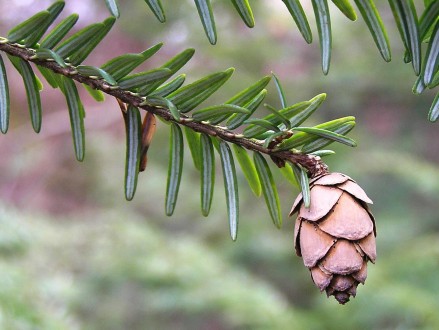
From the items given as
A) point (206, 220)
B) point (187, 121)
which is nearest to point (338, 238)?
point (187, 121)

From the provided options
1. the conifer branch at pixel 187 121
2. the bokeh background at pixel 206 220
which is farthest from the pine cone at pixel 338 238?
the bokeh background at pixel 206 220

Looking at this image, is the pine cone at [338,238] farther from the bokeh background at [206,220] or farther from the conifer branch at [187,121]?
the bokeh background at [206,220]

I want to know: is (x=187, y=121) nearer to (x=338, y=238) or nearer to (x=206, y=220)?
(x=338, y=238)

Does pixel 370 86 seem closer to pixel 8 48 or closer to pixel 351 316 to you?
pixel 351 316

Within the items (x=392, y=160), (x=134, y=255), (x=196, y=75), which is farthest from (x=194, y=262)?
(x=196, y=75)

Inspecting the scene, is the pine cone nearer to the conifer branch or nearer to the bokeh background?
the conifer branch

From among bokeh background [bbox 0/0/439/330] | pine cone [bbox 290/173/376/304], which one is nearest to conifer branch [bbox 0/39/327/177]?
pine cone [bbox 290/173/376/304]
